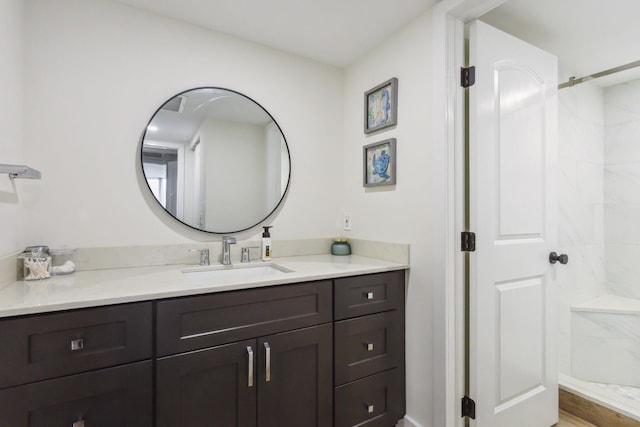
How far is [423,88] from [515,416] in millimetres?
1730

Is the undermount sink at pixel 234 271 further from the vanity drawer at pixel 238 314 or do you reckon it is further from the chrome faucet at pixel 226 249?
the vanity drawer at pixel 238 314

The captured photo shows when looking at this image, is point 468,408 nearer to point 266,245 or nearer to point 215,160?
point 266,245

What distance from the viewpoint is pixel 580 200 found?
235 centimetres

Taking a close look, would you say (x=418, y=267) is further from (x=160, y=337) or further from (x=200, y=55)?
(x=200, y=55)

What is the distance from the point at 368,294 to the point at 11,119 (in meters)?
1.69

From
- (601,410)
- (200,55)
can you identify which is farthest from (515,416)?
(200,55)

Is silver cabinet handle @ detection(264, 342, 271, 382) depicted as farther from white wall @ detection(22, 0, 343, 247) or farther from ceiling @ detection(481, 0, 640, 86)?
ceiling @ detection(481, 0, 640, 86)

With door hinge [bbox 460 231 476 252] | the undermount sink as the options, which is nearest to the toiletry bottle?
the undermount sink

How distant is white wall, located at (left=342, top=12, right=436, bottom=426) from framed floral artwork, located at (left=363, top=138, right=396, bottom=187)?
4 cm

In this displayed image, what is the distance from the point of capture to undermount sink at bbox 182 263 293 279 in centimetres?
156

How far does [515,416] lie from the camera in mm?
1561

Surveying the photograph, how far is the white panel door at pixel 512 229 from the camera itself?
146 centimetres

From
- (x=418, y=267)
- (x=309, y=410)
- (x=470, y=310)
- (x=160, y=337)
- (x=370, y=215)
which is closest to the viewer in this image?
(x=160, y=337)

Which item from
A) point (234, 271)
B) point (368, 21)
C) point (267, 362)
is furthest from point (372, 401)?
point (368, 21)
